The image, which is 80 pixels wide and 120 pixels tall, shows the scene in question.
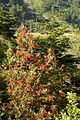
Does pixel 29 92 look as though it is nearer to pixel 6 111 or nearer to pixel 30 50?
pixel 6 111

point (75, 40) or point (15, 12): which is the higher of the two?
point (75, 40)

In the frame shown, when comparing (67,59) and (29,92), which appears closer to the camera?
(29,92)

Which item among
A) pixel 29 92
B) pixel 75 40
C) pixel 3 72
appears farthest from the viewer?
pixel 75 40

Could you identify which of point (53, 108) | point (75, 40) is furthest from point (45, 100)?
point (75, 40)

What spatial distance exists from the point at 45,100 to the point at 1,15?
59.5 feet

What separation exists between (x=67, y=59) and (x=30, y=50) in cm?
1225

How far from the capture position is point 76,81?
28359 millimetres

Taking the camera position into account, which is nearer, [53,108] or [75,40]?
[53,108]

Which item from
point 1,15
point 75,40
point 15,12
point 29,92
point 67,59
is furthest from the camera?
point 15,12

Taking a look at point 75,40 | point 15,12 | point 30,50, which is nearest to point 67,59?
point 30,50

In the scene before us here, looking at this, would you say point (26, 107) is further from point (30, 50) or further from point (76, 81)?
point (76, 81)

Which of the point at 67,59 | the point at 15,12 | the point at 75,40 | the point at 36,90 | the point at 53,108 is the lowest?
the point at 15,12

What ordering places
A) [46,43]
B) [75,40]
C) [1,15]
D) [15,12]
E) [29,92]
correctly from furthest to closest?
[15,12] → [75,40] → [1,15] → [46,43] → [29,92]

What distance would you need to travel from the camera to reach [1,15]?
30.8 metres
